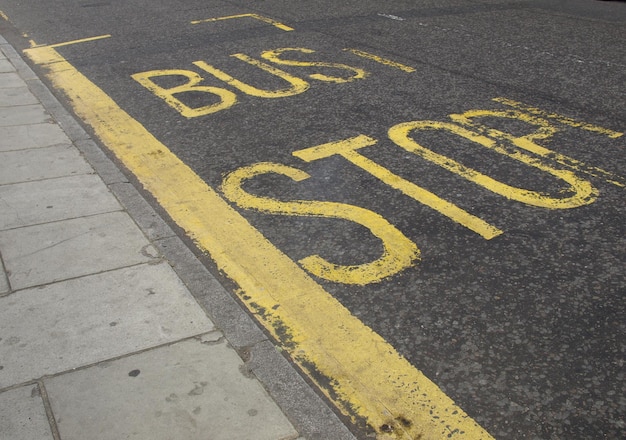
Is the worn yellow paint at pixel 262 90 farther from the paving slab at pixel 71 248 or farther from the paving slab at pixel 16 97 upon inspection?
the paving slab at pixel 71 248

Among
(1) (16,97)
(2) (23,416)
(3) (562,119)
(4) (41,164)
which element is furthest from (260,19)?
(2) (23,416)

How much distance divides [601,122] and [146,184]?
3.48 metres

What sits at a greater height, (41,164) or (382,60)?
(382,60)

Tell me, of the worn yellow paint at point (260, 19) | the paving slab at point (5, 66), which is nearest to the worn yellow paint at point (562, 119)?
the worn yellow paint at point (260, 19)

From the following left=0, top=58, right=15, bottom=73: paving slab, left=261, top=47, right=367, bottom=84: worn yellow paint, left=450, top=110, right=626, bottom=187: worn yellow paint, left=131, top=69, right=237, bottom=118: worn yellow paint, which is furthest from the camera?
left=0, top=58, right=15, bottom=73: paving slab

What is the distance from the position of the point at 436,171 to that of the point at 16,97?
4.10 m

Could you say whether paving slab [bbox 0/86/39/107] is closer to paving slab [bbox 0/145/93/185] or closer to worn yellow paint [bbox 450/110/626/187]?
paving slab [bbox 0/145/93/185]

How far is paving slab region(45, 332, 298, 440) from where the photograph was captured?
2.58 metres

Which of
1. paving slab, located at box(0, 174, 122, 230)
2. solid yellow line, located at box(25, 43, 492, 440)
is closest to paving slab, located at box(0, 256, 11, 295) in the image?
paving slab, located at box(0, 174, 122, 230)

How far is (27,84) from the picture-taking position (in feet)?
23.4

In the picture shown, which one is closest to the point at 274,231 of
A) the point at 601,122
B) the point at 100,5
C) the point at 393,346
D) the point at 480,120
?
the point at 393,346

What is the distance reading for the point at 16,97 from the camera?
669cm

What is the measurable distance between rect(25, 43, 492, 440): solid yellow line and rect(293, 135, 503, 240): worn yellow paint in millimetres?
944

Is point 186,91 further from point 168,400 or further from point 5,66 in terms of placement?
point 168,400
